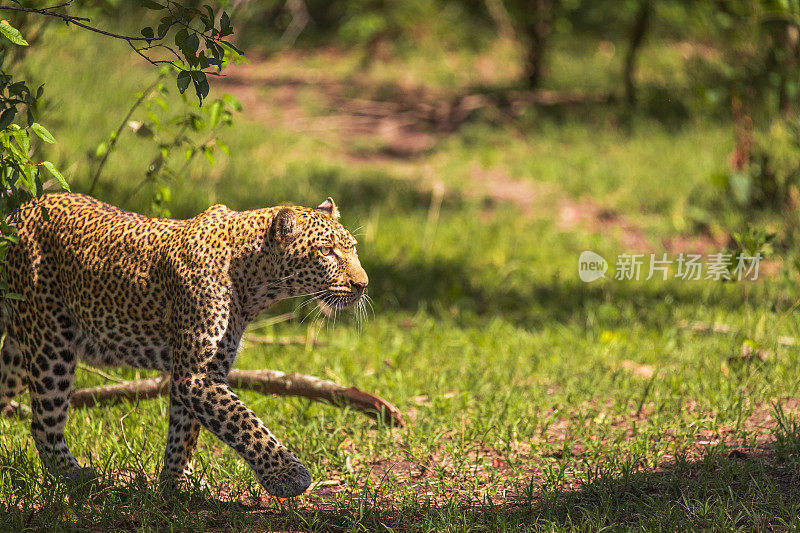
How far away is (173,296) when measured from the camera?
14.1 feet

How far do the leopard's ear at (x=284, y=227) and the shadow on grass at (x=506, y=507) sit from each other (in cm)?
118

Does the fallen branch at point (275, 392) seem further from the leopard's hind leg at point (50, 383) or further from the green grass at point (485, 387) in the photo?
the leopard's hind leg at point (50, 383)

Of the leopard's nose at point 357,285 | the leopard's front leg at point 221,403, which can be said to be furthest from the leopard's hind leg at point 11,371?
the leopard's nose at point 357,285

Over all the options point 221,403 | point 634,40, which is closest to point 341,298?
point 221,403

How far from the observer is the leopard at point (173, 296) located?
13.6 ft

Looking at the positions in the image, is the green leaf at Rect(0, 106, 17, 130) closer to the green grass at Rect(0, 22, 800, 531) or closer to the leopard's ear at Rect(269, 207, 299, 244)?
the leopard's ear at Rect(269, 207, 299, 244)

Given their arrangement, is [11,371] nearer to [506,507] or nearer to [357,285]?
[357,285]

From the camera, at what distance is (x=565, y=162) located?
12.2m

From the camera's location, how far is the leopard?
4148 millimetres

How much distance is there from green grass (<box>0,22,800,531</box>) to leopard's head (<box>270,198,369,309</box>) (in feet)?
3.24

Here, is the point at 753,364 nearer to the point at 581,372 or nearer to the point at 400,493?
the point at 581,372

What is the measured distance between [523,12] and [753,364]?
9.56 metres

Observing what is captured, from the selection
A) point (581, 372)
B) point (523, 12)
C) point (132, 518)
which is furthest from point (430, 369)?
point (523, 12)

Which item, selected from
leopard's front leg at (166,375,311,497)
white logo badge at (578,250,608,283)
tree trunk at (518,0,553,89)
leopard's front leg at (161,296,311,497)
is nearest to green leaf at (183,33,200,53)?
leopard's front leg at (161,296,311,497)
